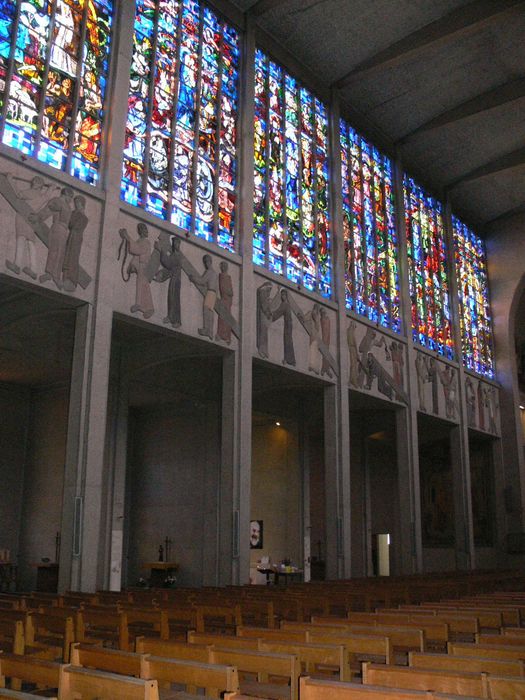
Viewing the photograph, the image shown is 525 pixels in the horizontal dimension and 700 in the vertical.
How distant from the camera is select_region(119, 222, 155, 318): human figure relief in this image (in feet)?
39.8

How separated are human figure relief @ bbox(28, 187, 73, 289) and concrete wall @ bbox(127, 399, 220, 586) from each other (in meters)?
8.77

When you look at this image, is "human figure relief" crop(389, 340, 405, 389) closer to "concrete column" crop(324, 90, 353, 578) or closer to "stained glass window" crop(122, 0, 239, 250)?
"concrete column" crop(324, 90, 353, 578)

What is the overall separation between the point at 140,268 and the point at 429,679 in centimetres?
992

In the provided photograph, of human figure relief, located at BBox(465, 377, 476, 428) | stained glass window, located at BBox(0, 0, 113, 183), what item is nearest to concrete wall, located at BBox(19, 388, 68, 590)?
stained glass window, located at BBox(0, 0, 113, 183)

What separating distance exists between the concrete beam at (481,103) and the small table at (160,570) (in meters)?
14.7

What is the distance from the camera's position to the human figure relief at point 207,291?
43.8ft

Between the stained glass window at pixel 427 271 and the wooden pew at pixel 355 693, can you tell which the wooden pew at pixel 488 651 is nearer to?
the wooden pew at pixel 355 693

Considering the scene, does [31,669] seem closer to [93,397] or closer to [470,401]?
[93,397]

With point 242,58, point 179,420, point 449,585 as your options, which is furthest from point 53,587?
point 242,58

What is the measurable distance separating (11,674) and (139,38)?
12894 mm

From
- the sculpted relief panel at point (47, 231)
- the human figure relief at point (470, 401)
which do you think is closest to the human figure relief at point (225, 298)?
the sculpted relief panel at point (47, 231)

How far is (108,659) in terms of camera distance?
3.59 m

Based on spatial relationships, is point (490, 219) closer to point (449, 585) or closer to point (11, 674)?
point (449, 585)

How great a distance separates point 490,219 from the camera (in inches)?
1076
